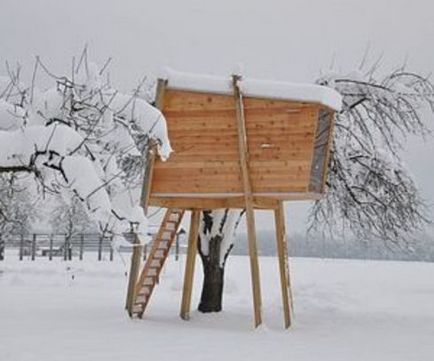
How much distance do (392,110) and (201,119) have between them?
465 cm

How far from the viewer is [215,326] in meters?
12.5

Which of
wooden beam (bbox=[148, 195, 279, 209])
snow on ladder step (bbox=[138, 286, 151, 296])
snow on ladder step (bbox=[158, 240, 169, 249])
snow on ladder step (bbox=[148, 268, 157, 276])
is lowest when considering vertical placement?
snow on ladder step (bbox=[138, 286, 151, 296])

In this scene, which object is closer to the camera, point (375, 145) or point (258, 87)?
point (258, 87)

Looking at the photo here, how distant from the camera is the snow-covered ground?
9078 mm

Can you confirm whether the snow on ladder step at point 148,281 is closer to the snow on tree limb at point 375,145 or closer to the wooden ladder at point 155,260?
the wooden ladder at point 155,260

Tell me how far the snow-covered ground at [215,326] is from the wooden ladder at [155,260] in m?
0.37

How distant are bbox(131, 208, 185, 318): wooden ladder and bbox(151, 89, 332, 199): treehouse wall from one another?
112 centimetres

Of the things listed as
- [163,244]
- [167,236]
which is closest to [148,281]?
[163,244]

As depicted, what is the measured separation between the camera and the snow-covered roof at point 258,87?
1149cm

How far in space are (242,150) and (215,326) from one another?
10.3ft

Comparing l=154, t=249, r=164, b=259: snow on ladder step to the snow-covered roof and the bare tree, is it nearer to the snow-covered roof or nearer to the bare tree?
the bare tree

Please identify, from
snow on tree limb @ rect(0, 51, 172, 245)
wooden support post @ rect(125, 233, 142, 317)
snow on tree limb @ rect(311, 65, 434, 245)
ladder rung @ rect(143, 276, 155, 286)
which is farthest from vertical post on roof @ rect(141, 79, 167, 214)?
snow on tree limb @ rect(0, 51, 172, 245)

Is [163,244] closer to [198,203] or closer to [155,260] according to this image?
[155,260]

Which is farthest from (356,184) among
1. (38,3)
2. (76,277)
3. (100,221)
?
(76,277)
